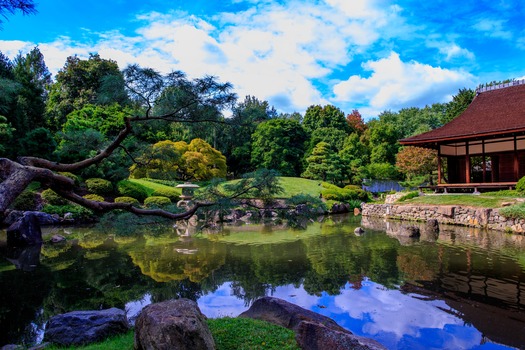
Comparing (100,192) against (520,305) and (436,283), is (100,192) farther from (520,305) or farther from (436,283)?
(520,305)

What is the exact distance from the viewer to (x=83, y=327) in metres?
4.41

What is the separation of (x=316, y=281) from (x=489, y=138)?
14.3 metres

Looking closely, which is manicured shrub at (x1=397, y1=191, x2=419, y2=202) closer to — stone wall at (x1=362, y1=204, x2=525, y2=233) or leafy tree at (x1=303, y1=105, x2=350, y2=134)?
stone wall at (x1=362, y1=204, x2=525, y2=233)

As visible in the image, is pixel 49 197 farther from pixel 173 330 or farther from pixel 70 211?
pixel 173 330

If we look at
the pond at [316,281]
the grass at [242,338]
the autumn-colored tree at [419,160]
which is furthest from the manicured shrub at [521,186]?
the grass at [242,338]

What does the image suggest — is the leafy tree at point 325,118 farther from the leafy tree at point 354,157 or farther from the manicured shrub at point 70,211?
the manicured shrub at point 70,211

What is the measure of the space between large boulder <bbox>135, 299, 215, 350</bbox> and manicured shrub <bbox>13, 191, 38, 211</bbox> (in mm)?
15513

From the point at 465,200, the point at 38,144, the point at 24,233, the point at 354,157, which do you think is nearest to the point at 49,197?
the point at 38,144

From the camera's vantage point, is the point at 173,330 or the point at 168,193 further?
the point at 168,193

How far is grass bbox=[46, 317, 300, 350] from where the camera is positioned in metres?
3.74

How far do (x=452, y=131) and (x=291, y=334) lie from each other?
16885 millimetres

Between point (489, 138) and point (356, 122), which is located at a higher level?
point (356, 122)

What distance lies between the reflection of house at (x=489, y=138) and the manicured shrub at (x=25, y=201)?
18.1 meters

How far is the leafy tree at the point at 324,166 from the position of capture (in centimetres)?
3053
